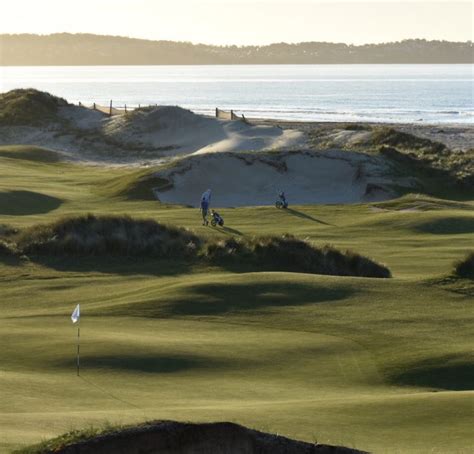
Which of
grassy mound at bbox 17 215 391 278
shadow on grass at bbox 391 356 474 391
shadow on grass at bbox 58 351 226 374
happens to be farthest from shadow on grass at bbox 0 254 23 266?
shadow on grass at bbox 391 356 474 391

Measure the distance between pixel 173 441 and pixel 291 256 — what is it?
80.3 ft

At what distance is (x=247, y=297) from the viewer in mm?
29438

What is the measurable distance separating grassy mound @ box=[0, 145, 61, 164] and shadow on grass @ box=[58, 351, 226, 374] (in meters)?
50.8

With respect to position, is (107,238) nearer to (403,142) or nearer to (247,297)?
(247,297)

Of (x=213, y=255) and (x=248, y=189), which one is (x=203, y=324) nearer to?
(x=213, y=255)

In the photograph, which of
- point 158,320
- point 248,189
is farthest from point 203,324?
point 248,189

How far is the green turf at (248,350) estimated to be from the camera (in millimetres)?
16953

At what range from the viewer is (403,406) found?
18.0m

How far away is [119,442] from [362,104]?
573 ft

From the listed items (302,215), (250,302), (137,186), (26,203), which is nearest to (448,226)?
(302,215)

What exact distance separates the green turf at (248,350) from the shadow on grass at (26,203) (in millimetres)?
12405

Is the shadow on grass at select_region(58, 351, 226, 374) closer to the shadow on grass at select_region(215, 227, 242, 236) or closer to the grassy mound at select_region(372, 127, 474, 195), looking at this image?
the shadow on grass at select_region(215, 227, 242, 236)

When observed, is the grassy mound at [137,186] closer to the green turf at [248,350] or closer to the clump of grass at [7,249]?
the green turf at [248,350]

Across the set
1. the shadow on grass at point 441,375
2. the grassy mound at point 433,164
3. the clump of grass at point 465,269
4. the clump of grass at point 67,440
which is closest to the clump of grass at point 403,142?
the grassy mound at point 433,164
